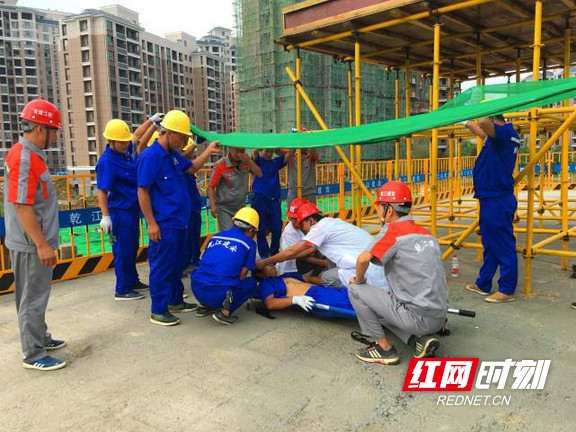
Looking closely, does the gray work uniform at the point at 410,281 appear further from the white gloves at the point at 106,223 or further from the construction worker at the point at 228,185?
the white gloves at the point at 106,223

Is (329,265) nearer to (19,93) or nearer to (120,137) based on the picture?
(120,137)

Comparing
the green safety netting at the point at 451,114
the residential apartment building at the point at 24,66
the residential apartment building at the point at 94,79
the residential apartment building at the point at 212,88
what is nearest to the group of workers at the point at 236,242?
the green safety netting at the point at 451,114

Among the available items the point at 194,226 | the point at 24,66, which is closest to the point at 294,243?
the point at 194,226

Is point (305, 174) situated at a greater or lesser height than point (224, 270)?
greater

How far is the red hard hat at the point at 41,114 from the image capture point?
3166 millimetres

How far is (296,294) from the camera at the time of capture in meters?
4.24

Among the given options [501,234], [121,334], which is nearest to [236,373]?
[121,334]

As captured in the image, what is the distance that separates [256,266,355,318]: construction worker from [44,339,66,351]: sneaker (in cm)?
176

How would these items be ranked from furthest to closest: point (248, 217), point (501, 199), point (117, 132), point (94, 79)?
1. point (94, 79)
2. point (117, 132)
3. point (501, 199)
4. point (248, 217)

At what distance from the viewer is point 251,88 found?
126ft

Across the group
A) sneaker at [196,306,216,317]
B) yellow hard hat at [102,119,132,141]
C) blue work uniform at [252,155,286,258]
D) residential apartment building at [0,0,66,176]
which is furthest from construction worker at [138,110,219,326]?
residential apartment building at [0,0,66,176]

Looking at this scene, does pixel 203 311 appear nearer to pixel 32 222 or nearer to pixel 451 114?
pixel 32 222

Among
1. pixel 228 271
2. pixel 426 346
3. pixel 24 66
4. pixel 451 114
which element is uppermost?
pixel 24 66

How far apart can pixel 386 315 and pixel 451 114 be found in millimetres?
1823
